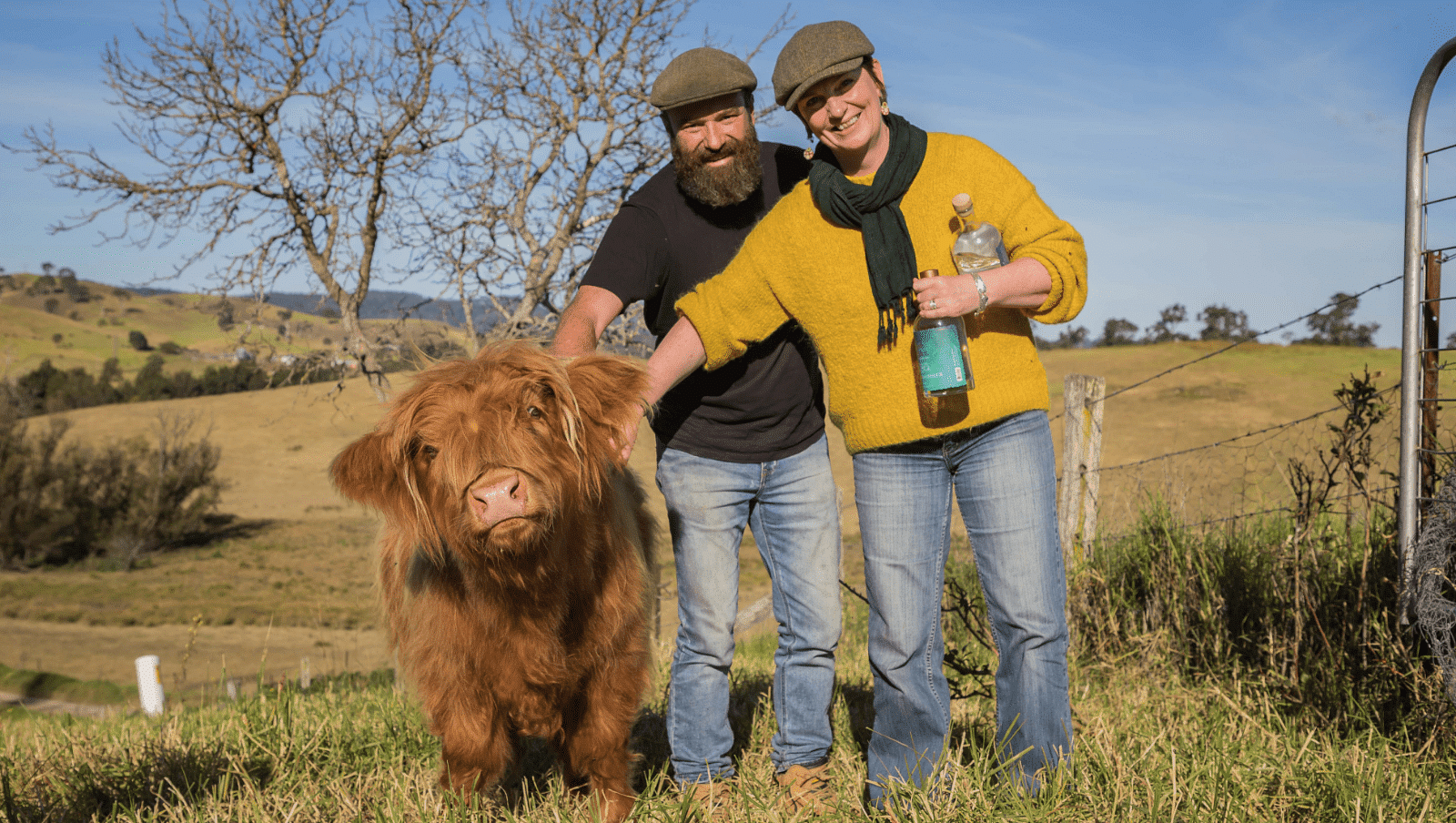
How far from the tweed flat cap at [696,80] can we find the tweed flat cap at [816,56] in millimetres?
509

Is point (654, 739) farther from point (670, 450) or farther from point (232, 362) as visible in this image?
point (232, 362)

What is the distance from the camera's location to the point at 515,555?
2.71m

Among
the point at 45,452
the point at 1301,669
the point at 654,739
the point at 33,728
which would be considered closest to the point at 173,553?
the point at 45,452

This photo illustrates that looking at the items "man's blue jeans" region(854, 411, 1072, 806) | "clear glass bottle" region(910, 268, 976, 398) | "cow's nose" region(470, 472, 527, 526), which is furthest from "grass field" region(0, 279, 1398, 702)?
"clear glass bottle" region(910, 268, 976, 398)

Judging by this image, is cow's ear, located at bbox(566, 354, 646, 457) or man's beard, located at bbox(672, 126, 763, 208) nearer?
cow's ear, located at bbox(566, 354, 646, 457)

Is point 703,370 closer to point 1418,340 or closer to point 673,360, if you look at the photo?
point 673,360

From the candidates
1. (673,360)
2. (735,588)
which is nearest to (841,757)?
(735,588)

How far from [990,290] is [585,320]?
134 centimetres

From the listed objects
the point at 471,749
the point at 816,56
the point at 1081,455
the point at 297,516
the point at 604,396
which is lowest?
the point at 297,516

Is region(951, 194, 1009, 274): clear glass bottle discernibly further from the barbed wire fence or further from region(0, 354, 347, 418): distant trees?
region(0, 354, 347, 418): distant trees

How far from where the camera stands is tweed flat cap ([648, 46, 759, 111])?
322cm

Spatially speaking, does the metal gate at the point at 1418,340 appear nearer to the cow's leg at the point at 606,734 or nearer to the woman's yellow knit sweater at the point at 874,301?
the woman's yellow knit sweater at the point at 874,301

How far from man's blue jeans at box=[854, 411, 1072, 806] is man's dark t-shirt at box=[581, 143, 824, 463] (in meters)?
0.48

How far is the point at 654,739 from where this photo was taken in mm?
4219
